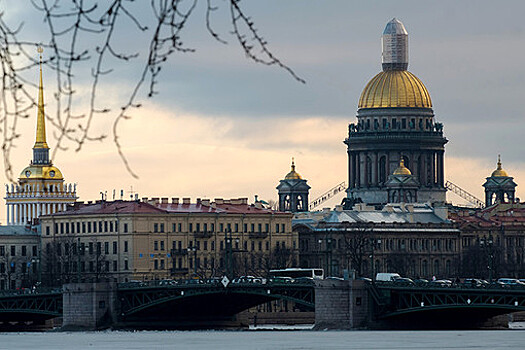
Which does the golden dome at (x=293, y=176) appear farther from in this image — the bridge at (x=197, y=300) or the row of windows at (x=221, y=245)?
the bridge at (x=197, y=300)

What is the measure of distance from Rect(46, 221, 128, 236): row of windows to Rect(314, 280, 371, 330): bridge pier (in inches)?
2062

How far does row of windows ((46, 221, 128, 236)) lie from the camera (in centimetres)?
13975

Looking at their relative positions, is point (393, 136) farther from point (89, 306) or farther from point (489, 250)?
point (89, 306)

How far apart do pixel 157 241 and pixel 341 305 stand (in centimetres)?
5344

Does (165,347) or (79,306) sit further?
(79,306)

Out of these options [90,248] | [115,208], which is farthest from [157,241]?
[90,248]

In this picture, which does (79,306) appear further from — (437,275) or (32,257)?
(437,275)

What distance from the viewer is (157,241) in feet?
461

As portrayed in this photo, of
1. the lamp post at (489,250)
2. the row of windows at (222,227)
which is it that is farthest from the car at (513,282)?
the row of windows at (222,227)

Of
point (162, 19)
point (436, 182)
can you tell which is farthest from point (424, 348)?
point (436, 182)

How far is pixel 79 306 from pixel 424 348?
34.8 m

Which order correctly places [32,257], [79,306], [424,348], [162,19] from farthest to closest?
Answer: [32,257], [79,306], [424,348], [162,19]

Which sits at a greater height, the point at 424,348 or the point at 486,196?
the point at 486,196

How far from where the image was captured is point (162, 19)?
11.4 metres
